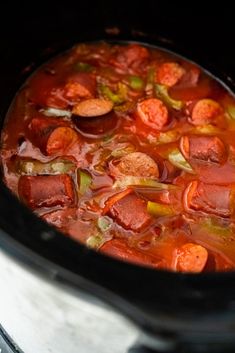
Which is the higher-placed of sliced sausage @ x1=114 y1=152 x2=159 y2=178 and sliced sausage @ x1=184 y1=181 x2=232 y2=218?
sliced sausage @ x1=114 y1=152 x2=159 y2=178

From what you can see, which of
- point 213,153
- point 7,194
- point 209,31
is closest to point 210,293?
point 7,194

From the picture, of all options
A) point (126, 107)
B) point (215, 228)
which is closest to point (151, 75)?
point (126, 107)

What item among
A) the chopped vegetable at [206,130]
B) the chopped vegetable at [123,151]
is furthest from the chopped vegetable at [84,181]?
the chopped vegetable at [206,130]

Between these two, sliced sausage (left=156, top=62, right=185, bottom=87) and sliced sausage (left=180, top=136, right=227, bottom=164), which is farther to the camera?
sliced sausage (left=156, top=62, right=185, bottom=87)

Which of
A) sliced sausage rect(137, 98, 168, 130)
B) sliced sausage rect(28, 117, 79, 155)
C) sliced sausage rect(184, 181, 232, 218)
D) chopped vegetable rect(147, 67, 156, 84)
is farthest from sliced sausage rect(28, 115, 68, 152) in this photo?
sliced sausage rect(184, 181, 232, 218)

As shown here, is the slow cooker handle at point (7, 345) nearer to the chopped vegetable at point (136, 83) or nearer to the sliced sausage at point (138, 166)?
the sliced sausage at point (138, 166)

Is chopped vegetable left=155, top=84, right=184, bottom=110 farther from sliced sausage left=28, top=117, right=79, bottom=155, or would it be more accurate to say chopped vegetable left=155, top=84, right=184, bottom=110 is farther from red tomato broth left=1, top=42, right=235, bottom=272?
sliced sausage left=28, top=117, right=79, bottom=155
